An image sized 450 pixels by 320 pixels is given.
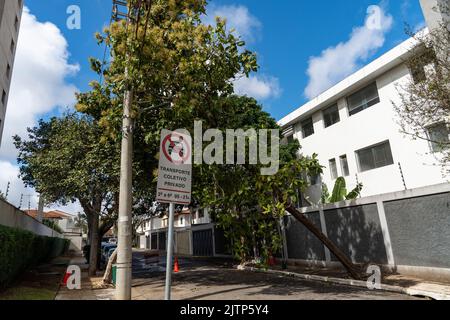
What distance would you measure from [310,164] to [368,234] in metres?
5.34

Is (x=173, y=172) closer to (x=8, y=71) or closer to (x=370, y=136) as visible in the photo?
(x=370, y=136)

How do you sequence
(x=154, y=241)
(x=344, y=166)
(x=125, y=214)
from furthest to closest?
1. (x=154, y=241)
2. (x=344, y=166)
3. (x=125, y=214)

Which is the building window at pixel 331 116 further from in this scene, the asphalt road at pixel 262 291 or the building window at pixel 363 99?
the asphalt road at pixel 262 291

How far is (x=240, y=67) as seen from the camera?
8945 mm

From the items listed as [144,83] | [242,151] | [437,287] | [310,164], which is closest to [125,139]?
[144,83]

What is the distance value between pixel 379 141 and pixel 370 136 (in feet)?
2.11

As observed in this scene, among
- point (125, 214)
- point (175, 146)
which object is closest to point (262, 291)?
point (125, 214)

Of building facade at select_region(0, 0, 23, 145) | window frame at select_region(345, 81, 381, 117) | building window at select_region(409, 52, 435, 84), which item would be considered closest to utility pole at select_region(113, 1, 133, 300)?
building window at select_region(409, 52, 435, 84)

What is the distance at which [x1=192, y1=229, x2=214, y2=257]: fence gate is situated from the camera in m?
29.1

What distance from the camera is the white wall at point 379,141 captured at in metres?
13.5

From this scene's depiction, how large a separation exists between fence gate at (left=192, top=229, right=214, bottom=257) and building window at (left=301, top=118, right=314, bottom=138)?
13237 mm

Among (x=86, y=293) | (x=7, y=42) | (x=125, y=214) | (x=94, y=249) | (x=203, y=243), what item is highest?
(x=7, y=42)

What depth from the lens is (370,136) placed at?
52.6 ft

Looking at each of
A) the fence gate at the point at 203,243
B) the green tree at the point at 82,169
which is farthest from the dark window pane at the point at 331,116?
the fence gate at the point at 203,243
